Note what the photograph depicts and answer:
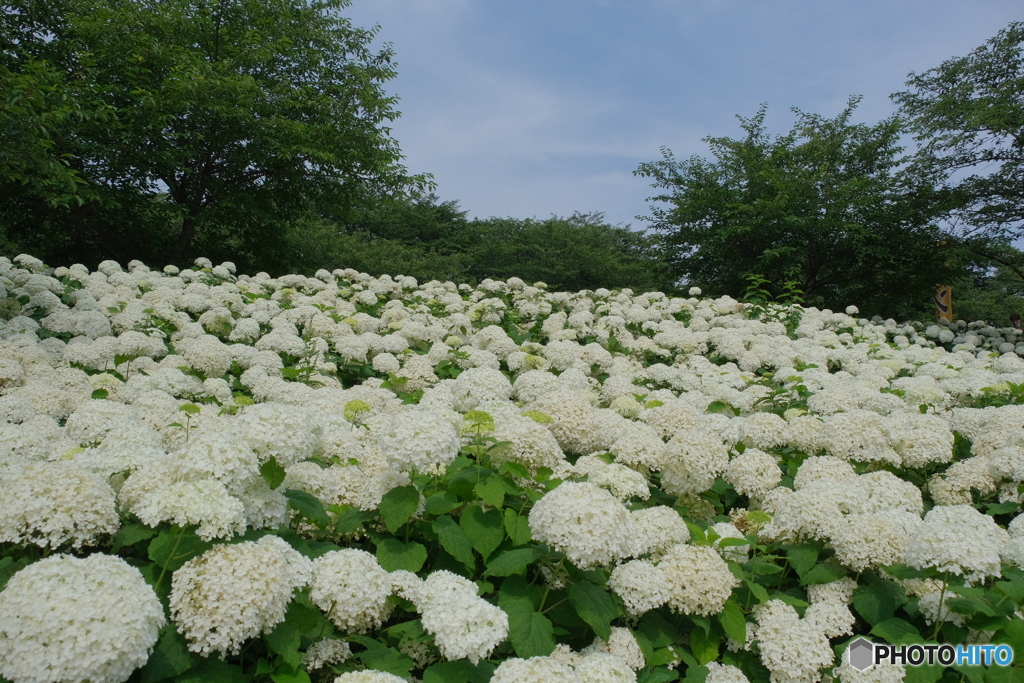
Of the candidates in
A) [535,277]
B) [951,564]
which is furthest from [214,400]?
[535,277]

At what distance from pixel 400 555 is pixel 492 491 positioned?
0.44 m

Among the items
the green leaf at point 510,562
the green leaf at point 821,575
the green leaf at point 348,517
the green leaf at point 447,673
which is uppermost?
the green leaf at point 348,517

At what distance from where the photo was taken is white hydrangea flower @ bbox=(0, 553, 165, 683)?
1629 mm

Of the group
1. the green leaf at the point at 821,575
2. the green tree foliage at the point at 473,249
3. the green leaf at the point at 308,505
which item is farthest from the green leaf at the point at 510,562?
the green tree foliage at the point at 473,249

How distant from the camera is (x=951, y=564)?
8.20 ft

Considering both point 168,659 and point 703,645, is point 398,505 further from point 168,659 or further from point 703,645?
point 703,645

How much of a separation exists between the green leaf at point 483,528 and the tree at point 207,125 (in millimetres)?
14513

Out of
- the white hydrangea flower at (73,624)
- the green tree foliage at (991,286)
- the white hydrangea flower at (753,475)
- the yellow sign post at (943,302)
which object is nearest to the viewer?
the white hydrangea flower at (73,624)

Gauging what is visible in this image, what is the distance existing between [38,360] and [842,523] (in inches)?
235

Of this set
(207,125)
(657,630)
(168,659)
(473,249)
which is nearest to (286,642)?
(168,659)

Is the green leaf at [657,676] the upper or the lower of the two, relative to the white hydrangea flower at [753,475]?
lower

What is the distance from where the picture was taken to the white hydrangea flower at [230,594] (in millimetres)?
1851

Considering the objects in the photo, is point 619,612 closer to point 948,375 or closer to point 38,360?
point 38,360

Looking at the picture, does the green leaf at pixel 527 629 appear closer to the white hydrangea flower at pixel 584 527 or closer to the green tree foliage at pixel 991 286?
the white hydrangea flower at pixel 584 527
